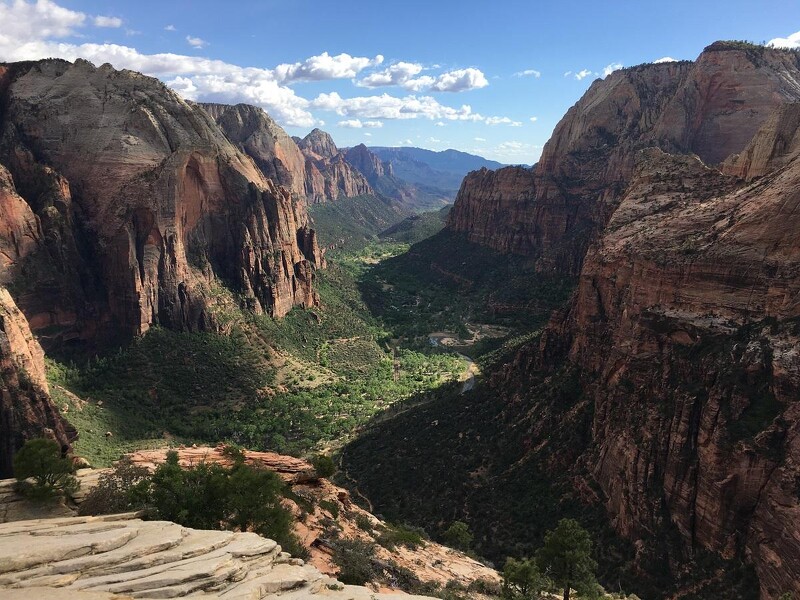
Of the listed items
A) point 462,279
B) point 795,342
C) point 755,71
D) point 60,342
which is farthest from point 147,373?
point 755,71

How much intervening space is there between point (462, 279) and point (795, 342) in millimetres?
144505

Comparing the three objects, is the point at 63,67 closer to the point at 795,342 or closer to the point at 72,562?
the point at 72,562

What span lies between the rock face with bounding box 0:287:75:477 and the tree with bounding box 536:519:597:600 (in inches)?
1655

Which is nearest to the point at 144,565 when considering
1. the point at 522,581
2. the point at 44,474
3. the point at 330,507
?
the point at 44,474

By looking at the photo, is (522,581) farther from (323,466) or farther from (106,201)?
(106,201)

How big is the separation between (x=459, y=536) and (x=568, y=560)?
15.5 metres

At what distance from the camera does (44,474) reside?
1216 inches

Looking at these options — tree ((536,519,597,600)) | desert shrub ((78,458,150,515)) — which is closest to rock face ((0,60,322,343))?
desert shrub ((78,458,150,515))

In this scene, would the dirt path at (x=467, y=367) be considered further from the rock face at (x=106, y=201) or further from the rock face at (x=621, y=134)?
the rock face at (x=106, y=201)

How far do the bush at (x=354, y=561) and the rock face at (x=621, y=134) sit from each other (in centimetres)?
10229

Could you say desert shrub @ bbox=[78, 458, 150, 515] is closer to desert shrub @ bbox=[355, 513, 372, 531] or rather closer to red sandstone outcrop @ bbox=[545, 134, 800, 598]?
desert shrub @ bbox=[355, 513, 372, 531]

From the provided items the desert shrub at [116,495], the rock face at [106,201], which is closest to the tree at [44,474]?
the desert shrub at [116,495]

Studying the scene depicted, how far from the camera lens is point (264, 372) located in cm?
10019

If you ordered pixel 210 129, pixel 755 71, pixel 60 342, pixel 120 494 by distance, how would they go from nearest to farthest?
pixel 120 494 < pixel 60 342 < pixel 210 129 < pixel 755 71
